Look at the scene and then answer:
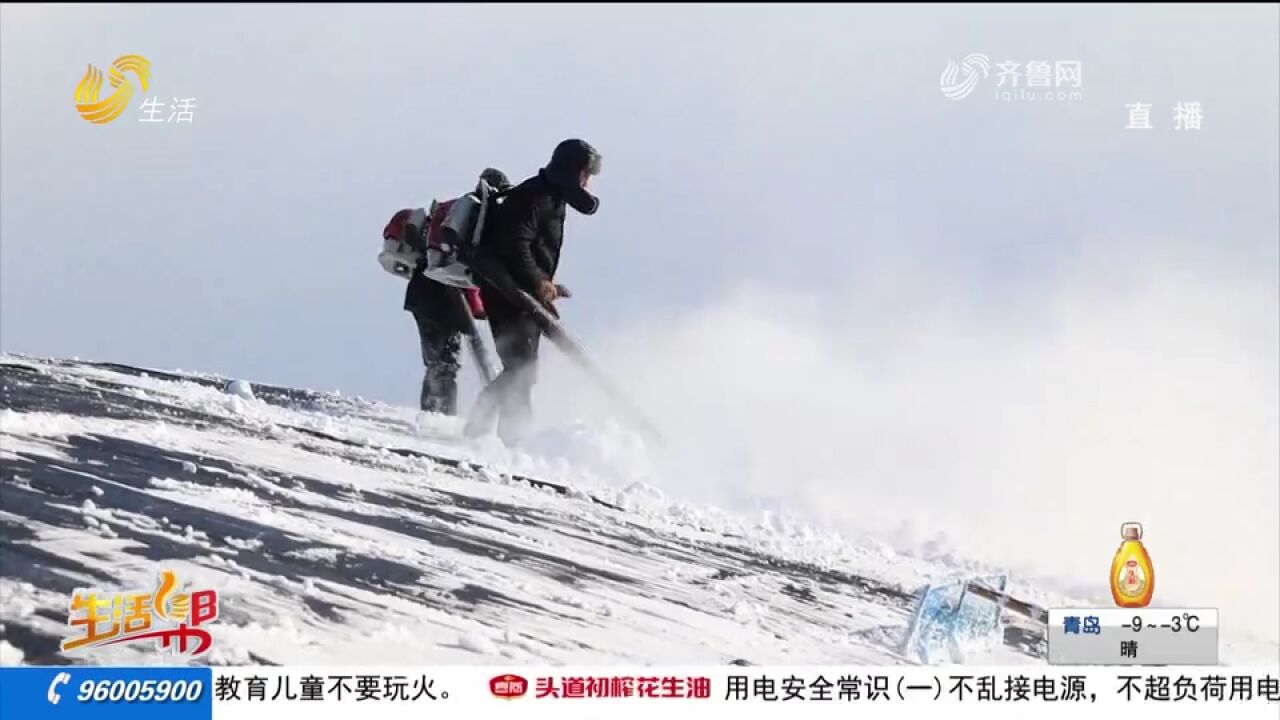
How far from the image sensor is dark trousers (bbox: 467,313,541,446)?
562 centimetres

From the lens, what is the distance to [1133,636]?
15.4 feet

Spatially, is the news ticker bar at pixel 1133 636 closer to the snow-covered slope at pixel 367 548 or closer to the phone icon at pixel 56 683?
the snow-covered slope at pixel 367 548

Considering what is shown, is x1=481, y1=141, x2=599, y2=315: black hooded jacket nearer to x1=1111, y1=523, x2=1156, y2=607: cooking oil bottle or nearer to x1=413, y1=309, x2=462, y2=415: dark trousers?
x1=413, y1=309, x2=462, y2=415: dark trousers

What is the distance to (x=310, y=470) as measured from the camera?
16.5 feet

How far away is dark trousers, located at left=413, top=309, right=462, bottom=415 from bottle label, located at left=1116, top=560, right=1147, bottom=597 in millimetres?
2614

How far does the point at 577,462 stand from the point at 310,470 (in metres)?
1.05

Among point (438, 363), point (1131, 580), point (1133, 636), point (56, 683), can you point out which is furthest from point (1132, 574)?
point (56, 683)

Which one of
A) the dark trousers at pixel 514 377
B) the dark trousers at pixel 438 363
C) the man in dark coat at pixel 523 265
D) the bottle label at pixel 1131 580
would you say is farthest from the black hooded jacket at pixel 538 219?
the bottle label at pixel 1131 580

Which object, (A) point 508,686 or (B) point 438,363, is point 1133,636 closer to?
(A) point 508,686

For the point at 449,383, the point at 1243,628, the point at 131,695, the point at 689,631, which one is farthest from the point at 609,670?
the point at 1243,628

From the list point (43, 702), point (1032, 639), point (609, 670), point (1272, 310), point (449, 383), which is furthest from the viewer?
point (449, 383)

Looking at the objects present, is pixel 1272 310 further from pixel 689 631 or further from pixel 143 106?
pixel 143 106

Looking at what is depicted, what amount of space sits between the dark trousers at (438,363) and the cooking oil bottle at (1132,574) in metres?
2.60

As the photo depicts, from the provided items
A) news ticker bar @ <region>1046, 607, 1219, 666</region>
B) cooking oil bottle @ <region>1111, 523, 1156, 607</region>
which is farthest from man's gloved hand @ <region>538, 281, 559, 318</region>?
cooking oil bottle @ <region>1111, 523, 1156, 607</region>
